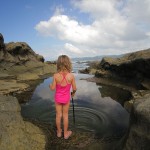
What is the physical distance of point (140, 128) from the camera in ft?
16.1

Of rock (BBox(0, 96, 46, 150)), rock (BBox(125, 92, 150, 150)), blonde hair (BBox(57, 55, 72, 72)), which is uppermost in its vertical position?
Result: blonde hair (BBox(57, 55, 72, 72))

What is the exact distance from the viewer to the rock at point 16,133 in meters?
6.04

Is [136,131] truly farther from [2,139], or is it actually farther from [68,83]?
[2,139]

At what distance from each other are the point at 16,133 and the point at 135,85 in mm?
13988

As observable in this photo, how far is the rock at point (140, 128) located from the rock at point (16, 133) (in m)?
2.73

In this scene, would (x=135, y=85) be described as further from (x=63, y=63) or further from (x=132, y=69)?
(x=63, y=63)

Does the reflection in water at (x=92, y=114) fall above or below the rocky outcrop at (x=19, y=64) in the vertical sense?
below

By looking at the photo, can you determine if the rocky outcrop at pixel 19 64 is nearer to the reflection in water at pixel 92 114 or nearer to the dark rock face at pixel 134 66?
the dark rock face at pixel 134 66

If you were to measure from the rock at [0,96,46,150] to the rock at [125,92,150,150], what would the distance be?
2.73 m

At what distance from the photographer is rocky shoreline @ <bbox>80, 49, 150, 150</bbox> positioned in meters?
4.87

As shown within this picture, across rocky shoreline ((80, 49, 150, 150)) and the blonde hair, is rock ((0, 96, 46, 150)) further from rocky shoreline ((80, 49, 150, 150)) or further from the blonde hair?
rocky shoreline ((80, 49, 150, 150))

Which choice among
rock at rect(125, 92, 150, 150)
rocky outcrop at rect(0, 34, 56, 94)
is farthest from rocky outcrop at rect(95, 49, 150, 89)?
rock at rect(125, 92, 150, 150)

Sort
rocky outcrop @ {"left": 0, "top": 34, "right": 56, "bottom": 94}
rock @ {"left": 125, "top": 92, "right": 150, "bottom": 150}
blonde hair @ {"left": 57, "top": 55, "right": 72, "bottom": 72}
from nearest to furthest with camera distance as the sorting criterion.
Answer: rock @ {"left": 125, "top": 92, "right": 150, "bottom": 150}, blonde hair @ {"left": 57, "top": 55, "right": 72, "bottom": 72}, rocky outcrop @ {"left": 0, "top": 34, "right": 56, "bottom": 94}

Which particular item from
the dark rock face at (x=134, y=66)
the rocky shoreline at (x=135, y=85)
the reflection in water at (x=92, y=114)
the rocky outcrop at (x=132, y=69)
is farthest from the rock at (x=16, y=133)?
the dark rock face at (x=134, y=66)
